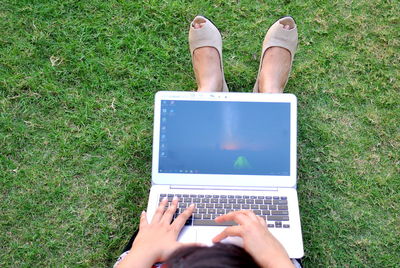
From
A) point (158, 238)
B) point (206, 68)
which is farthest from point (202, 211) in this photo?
point (206, 68)

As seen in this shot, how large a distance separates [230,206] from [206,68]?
0.63m

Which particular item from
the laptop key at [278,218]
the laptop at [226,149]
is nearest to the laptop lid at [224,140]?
the laptop at [226,149]

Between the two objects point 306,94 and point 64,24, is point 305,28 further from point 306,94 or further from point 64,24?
point 64,24

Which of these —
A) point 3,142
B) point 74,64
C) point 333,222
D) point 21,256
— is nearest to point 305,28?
point 333,222

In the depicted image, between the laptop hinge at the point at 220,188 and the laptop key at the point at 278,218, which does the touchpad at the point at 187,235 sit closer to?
the laptop hinge at the point at 220,188

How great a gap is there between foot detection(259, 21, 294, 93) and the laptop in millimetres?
334

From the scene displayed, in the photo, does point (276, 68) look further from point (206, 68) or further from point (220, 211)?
point (220, 211)

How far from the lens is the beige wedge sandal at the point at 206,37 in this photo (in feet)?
5.87

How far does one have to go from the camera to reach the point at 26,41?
1.92 m

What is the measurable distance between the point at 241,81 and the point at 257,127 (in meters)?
0.47

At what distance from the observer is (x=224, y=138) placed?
1.47 metres

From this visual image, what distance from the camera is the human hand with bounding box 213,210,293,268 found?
1.25 metres

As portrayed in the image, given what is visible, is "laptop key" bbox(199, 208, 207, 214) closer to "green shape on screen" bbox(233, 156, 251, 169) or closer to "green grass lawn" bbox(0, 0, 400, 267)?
"green shape on screen" bbox(233, 156, 251, 169)

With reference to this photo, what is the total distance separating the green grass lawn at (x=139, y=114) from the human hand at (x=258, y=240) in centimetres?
49
